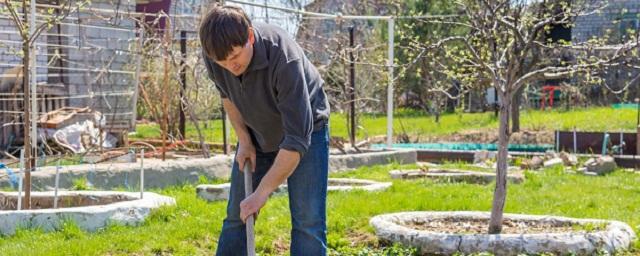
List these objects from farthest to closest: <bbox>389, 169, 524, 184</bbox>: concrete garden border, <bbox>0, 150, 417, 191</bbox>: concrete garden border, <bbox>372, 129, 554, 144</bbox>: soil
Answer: <bbox>372, 129, 554, 144</bbox>: soil < <bbox>389, 169, 524, 184</bbox>: concrete garden border < <bbox>0, 150, 417, 191</bbox>: concrete garden border

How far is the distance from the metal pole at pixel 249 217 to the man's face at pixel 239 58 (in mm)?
520

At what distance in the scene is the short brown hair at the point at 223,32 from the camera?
325 cm

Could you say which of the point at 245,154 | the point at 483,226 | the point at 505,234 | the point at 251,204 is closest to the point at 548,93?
the point at 483,226

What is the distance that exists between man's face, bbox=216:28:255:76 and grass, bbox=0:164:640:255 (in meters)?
2.12

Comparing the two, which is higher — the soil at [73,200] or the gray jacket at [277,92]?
the gray jacket at [277,92]

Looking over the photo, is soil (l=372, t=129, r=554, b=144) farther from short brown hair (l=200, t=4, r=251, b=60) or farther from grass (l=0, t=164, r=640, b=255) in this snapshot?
short brown hair (l=200, t=4, r=251, b=60)

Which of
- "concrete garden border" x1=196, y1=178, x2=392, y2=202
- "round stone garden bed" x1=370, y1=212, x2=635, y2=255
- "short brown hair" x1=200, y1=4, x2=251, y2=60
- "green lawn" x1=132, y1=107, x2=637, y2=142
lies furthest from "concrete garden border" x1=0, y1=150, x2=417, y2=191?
"green lawn" x1=132, y1=107, x2=637, y2=142

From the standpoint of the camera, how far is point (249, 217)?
371 centimetres

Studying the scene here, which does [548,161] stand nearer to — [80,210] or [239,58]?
[80,210]

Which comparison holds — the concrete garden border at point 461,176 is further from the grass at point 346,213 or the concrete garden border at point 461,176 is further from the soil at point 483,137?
the soil at point 483,137

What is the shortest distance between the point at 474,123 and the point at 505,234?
1475cm

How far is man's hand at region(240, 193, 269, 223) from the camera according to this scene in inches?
143

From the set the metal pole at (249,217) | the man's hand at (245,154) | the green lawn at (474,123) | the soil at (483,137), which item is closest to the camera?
the metal pole at (249,217)

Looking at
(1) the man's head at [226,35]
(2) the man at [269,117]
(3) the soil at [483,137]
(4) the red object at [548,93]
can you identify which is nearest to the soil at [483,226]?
(2) the man at [269,117]
